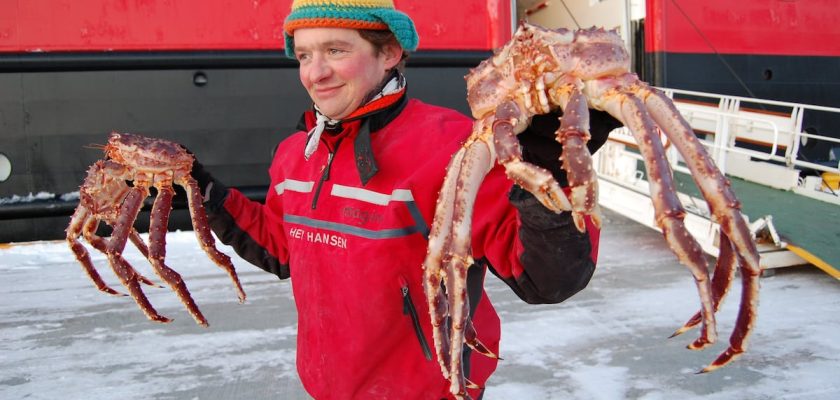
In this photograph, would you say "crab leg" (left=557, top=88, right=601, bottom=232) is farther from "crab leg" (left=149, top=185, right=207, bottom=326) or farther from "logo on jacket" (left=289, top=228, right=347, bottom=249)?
"crab leg" (left=149, top=185, right=207, bottom=326)

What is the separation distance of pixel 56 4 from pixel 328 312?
15.1 ft

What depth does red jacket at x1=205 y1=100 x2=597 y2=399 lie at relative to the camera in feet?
5.05

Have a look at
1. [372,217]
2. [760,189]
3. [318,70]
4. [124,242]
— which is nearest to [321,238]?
[372,217]

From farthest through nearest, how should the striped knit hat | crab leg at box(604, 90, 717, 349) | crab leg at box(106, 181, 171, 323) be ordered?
crab leg at box(106, 181, 171, 323) < the striped knit hat < crab leg at box(604, 90, 717, 349)

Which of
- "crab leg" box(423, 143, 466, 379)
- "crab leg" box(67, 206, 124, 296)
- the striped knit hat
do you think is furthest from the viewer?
"crab leg" box(67, 206, 124, 296)

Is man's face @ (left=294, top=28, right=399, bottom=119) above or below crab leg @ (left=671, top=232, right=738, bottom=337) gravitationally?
above

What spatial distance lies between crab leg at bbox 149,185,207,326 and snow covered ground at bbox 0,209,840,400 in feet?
2.94

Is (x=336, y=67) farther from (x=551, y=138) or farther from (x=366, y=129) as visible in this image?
(x=551, y=138)

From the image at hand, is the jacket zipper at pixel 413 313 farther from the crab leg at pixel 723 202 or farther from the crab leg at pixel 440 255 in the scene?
the crab leg at pixel 723 202

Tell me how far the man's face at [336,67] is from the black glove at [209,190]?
566 millimetres

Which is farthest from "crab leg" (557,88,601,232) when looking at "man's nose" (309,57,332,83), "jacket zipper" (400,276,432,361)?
"man's nose" (309,57,332,83)

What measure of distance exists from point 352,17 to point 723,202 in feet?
3.01

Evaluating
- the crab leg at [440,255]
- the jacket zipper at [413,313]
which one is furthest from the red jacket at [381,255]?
the crab leg at [440,255]

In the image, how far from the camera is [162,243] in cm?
194
